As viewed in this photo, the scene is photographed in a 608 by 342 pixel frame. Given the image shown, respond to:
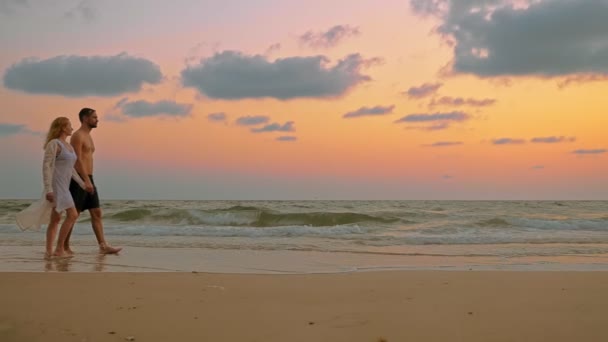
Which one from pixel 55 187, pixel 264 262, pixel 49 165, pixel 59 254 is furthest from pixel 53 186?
pixel 264 262

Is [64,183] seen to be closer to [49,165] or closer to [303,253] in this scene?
[49,165]

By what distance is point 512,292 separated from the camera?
367cm

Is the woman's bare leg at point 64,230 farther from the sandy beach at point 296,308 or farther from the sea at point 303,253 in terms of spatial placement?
the sandy beach at point 296,308

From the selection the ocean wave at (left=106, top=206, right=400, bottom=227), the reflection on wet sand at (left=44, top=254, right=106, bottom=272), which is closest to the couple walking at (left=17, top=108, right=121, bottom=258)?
the reflection on wet sand at (left=44, top=254, right=106, bottom=272)

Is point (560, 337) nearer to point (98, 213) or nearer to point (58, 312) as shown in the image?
point (58, 312)

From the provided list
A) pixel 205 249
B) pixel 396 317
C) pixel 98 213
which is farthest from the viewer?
pixel 205 249

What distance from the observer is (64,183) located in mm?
6059

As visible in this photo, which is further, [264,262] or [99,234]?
[99,234]

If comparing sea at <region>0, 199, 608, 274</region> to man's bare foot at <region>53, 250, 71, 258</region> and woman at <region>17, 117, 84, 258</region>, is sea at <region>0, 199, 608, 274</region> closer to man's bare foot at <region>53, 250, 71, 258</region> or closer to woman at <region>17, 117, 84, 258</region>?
man's bare foot at <region>53, 250, 71, 258</region>

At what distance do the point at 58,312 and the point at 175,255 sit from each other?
3760mm

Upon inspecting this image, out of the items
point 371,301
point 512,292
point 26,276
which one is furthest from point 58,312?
point 512,292

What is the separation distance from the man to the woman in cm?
16

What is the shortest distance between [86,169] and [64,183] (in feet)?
1.44

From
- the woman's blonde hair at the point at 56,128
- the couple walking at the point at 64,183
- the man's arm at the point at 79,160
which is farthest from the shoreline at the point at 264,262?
the woman's blonde hair at the point at 56,128
